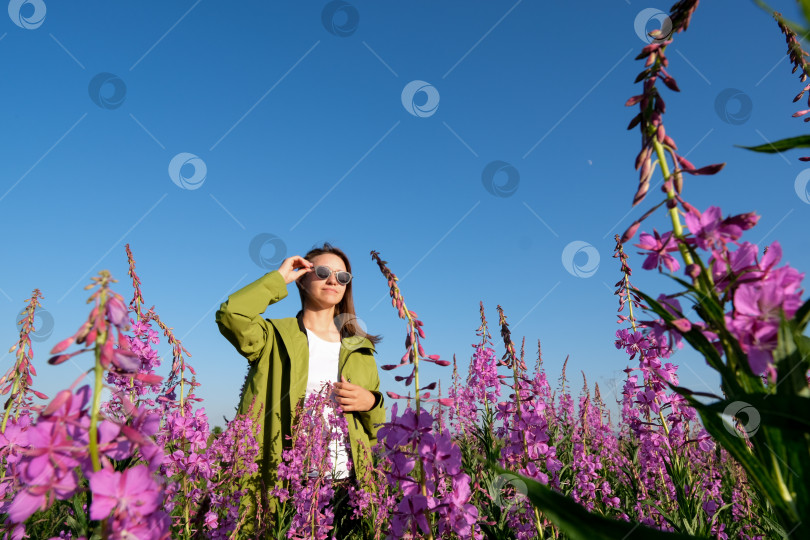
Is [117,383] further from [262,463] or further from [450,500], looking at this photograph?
[450,500]

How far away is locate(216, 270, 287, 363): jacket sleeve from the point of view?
407 cm

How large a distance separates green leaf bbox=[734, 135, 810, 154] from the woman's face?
4338mm

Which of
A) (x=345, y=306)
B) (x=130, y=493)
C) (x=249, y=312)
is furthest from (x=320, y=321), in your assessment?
(x=130, y=493)

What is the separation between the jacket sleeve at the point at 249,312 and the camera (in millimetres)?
4074

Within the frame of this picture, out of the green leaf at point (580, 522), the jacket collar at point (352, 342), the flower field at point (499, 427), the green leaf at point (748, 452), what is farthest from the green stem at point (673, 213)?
the jacket collar at point (352, 342)

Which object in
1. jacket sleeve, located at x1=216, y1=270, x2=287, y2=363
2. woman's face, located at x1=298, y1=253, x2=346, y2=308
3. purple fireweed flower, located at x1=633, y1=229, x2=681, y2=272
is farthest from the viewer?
woman's face, located at x1=298, y1=253, x2=346, y2=308

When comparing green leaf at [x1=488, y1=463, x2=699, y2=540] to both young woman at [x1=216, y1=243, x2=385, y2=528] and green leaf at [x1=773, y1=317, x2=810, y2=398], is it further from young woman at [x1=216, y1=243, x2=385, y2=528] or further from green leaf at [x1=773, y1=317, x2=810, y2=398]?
young woman at [x1=216, y1=243, x2=385, y2=528]

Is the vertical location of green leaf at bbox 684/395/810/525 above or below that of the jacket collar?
below

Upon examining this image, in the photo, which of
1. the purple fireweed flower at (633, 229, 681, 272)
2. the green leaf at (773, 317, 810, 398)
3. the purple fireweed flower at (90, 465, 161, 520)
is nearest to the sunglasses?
the purple fireweed flower at (90, 465, 161, 520)

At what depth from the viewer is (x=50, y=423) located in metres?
0.82

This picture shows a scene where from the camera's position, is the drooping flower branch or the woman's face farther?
the woman's face

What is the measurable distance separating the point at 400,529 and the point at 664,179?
4.76ft

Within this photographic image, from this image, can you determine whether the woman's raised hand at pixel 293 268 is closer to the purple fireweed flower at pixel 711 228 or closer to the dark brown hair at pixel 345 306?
the dark brown hair at pixel 345 306

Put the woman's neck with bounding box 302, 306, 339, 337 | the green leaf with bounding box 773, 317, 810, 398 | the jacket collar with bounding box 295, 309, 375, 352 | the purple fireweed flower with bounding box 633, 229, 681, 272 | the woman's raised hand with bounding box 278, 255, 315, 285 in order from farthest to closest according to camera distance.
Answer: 1. the woman's neck with bounding box 302, 306, 339, 337
2. the jacket collar with bounding box 295, 309, 375, 352
3. the woman's raised hand with bounding box 278, 255, 315, 285
4. the purple fireweed flower with bounding box 633, 229, 681, 272
5. the green leaf with bounding box 773, 317, 810, 398
